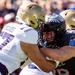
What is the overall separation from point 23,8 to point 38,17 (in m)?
0.21

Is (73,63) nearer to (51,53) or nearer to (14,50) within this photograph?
(51,53)

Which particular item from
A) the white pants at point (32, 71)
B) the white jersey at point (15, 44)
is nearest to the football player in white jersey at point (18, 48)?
the white jersey at point (15, 44)

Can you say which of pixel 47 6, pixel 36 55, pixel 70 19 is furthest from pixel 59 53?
pixel 47 6

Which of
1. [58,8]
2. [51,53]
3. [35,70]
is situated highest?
[51,53]

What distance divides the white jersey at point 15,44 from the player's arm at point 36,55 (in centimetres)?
4

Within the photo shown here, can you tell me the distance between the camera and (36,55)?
384 cm

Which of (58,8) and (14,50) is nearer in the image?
(14,50)

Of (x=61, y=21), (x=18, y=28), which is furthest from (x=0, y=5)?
(x=18, y=28)

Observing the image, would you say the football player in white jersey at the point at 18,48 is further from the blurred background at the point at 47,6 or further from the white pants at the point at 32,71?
the blurred background at the point at 47,6

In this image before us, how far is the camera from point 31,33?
3.83 metres

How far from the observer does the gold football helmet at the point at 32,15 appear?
415cm

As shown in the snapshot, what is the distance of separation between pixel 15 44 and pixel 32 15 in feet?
1.68

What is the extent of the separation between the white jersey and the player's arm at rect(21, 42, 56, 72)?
43 millimetres

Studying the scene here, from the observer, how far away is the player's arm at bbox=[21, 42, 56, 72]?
3799 millimetres
